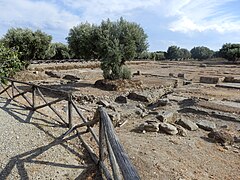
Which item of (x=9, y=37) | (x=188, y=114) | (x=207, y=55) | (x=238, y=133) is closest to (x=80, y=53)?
(x=9, y=37)

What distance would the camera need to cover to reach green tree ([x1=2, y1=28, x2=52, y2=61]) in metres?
27.2

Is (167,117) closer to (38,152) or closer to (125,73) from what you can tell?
(38,152)

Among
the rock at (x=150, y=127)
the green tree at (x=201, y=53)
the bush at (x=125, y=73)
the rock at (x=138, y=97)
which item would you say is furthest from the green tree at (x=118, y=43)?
the green tree at (x=201, y=53)

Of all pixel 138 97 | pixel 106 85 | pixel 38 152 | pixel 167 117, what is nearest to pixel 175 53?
pixel 106 85

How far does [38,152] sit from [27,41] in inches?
943

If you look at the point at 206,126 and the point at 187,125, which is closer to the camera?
the point at 187,125

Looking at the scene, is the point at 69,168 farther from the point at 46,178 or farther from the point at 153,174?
the point at 153,174

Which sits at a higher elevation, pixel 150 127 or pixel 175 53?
pixel 150 127

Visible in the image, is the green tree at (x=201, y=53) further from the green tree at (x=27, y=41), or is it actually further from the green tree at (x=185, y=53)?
the green tree at (x=27, y=41)

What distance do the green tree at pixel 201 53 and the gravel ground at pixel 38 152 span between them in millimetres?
104277

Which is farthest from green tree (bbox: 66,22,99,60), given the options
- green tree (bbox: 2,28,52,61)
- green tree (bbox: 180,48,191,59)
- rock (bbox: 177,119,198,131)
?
green tree (bbox: 180,48,191,59)

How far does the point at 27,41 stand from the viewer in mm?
27453

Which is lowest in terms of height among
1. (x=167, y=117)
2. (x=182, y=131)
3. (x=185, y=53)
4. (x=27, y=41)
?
(x=185, y=53)

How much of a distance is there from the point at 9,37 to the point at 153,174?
26212 mm
